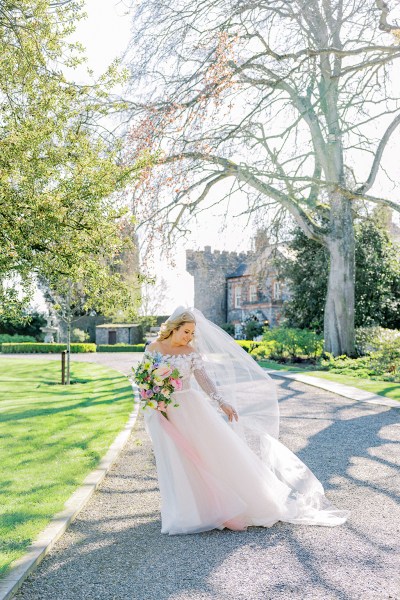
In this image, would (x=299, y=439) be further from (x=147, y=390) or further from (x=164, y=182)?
(x=164, y=182)

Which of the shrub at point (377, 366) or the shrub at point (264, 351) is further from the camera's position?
the shrub at point (264, 351)

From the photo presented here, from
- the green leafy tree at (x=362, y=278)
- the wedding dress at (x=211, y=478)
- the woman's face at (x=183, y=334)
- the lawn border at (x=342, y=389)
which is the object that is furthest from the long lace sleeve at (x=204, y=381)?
the green leafy tree at (x=362, y=278)

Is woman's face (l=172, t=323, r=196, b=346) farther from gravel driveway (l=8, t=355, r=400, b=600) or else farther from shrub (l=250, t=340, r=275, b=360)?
shrub (l=250, t=340, r=275, b=360)

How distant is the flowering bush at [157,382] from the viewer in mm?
5492

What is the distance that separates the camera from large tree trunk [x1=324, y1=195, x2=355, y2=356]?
23.2m

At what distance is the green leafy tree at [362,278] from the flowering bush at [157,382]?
22090 millimetres

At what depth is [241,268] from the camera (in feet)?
189

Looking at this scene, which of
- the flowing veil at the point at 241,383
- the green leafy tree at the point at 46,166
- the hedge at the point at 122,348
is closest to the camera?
the flowing veil at the point at 241,383

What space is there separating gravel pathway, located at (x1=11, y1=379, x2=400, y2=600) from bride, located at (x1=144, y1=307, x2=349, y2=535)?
0.57 feet

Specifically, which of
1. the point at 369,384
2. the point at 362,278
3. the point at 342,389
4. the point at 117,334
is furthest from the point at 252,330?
the point at 342,389

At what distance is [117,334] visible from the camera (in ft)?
153

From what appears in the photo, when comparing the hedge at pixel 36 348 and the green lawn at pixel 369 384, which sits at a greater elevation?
the hedge at pixel 36 348

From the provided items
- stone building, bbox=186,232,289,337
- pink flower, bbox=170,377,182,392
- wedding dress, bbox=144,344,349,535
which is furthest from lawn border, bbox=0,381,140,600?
Result: stone building, bbox=186,232,289,337

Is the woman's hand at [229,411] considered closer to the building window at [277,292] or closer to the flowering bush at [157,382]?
the flowering bush at [157,382]
